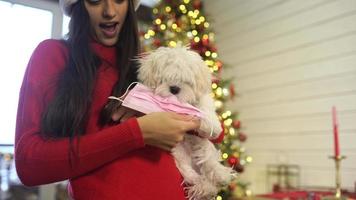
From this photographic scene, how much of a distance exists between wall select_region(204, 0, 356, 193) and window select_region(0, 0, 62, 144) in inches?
82.0

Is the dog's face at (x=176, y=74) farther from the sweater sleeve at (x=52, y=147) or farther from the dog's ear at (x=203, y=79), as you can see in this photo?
the sweater sleeve at (x=52, y=147)

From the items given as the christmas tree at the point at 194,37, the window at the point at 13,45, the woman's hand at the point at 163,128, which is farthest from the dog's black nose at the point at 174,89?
the window at the point at 13,45

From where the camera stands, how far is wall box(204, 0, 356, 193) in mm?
2459

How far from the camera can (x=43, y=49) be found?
2.77 feet

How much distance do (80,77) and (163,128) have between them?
0.84 ft

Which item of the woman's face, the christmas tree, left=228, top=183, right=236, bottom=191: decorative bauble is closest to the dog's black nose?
the woman's face

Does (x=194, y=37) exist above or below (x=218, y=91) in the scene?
above

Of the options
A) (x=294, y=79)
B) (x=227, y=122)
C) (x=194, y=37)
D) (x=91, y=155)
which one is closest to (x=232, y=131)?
(x=227, y=122)

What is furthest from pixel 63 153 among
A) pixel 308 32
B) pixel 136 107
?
pixel 308 32

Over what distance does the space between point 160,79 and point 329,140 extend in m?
2.10

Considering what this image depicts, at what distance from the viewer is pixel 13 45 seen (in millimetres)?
3031

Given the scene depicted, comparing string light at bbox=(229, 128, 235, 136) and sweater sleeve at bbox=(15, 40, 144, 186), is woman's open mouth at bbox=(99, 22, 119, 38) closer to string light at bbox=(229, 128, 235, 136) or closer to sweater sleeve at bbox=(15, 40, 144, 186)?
sweater sleeve at bbox=(15, 40, 144, 186)

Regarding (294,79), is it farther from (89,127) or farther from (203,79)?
(89,127)

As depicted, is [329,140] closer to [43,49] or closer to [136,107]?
[136,107]
